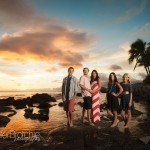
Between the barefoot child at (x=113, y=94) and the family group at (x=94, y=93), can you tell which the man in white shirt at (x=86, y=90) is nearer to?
the family group at (x=94, y=93)

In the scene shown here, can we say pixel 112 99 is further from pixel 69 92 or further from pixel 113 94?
pixel 69 92

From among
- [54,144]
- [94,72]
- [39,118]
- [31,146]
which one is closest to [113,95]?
[94,72]

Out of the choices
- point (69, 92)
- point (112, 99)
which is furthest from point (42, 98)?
point (69, 92)

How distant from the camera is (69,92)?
378 inches

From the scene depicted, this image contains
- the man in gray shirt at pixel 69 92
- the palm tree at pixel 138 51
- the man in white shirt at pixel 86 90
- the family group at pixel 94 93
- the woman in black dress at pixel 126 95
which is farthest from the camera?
the palm tree at pixel 138 51

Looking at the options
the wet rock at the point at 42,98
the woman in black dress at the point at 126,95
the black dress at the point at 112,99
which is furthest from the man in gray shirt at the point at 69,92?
the wet rock at the point at 42,98

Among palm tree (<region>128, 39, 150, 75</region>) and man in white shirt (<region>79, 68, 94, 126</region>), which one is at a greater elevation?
palm tree (<region>128, 39, 150, 75</region>)

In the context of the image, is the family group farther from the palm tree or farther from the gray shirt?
the palm tree

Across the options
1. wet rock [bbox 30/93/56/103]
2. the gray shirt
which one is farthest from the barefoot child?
wet rock [bbox 30/93/56/103]

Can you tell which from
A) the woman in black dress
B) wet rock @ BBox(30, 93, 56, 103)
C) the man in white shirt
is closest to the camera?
the man in white shirt

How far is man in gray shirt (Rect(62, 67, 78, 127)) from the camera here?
31.4 ft

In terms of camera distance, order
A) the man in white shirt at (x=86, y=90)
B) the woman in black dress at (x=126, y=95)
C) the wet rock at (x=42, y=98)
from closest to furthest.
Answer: the man in white shirt at (x=86, y=90) < the woman in black dress at (x=126, y=95) < the wet rock at (x=42, y=98)

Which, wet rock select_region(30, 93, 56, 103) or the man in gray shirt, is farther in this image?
wet rock select_region(30, 93, 56, 103)

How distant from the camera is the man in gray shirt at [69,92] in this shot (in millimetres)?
9565
